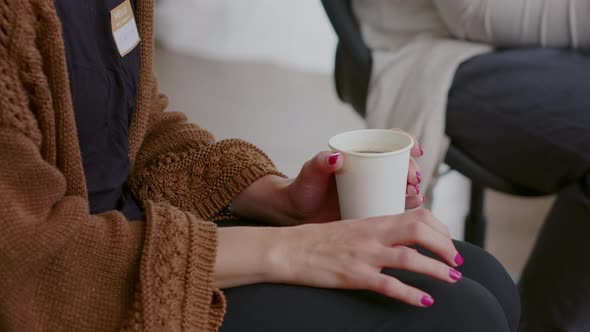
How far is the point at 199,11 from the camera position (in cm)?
412

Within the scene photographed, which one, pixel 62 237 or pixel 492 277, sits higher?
pixel 62 237

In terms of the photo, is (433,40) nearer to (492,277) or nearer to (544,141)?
(544,141)

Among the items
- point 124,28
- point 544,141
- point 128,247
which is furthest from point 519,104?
point 128,247

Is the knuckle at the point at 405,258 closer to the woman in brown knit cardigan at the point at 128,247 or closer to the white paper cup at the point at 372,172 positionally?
the woman in brown knit cardigan at the point at 128,247

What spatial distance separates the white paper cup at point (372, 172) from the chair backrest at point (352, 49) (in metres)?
0.68

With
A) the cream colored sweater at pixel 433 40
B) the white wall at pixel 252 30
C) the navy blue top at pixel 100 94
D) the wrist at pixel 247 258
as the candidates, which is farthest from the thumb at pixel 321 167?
the white wall at pixel 252 30

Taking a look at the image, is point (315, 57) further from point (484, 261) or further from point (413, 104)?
point (484, 261)

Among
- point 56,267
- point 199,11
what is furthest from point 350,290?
point 199,11

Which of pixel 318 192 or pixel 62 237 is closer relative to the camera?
pixel 62 237

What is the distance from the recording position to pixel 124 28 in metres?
1.00

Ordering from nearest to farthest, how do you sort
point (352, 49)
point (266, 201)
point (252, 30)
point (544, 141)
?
point (266, 201) → point (544, 141) → point (352, 49) → point (252, 30)

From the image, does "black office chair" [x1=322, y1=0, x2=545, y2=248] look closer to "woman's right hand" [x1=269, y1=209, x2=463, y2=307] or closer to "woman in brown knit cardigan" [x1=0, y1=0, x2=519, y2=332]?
"woman in brown knit cardigan" [x1=0, y1=0, x2=519, y2=332]

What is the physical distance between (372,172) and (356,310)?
0.50ft

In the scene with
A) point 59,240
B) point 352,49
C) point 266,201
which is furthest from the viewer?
point 352,49
